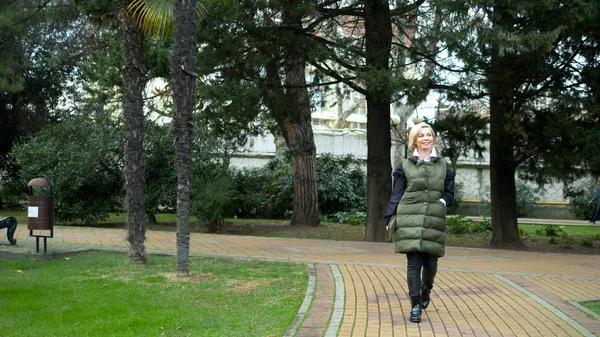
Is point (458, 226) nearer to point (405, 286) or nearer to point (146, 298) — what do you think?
point (405, 286)

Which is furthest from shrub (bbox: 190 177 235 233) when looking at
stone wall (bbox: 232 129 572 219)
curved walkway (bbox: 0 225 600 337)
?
stone wall (bbox: 232 129 572 219)

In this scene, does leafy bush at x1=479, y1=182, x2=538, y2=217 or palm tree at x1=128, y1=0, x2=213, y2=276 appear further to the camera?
leafy bush at x1=479, y1=182, x2=538, y2=217

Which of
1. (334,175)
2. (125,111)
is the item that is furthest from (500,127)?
(334,175)

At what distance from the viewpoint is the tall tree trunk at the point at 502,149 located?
15641 millimetres

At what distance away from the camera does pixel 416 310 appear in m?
7.26

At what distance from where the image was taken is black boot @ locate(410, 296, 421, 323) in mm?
7242

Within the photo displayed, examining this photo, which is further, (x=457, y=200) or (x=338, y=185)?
(x=457, y=200)

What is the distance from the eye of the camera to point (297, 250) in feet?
46.2

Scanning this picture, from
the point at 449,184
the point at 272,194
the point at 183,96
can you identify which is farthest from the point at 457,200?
the point at 449,184

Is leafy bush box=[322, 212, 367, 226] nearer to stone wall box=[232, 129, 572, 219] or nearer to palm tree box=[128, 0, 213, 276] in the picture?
stone wall box=[232, 129, 572, 219]

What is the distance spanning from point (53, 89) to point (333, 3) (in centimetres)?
1724

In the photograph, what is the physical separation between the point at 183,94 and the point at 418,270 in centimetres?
439

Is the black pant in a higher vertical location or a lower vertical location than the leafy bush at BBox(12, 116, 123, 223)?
lower

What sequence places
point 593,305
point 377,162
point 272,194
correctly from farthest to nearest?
point 272,194, point 377,162, point 593,305
